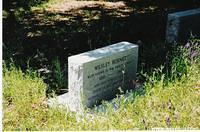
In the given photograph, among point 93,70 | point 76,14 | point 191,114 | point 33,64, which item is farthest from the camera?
point 76,14

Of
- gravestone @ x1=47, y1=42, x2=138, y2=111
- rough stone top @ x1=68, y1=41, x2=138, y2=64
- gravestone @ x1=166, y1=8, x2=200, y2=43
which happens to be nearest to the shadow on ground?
gravestone @ x1=166, y1=8, x2=200, y2=43

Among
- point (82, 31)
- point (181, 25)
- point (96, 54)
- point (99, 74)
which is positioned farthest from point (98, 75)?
point (82, 31)

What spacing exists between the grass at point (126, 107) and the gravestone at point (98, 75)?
1.01 ft

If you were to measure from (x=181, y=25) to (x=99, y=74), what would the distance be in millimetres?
3231

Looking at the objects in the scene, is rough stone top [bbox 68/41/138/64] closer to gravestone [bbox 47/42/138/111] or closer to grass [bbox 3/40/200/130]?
gravestone [bbox 47/42/138/111]

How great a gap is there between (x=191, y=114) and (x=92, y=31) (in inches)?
195

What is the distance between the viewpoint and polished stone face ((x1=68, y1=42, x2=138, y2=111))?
20.2ft

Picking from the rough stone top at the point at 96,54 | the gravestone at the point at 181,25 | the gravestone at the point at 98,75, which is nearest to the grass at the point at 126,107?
the gravestone at the point at 98,75

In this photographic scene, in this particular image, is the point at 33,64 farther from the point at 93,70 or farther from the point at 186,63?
the point at 186,63

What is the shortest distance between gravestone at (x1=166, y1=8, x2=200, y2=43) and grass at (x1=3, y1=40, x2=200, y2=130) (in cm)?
190

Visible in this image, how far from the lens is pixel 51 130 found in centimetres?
550

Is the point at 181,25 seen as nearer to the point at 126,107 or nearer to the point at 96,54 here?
the point at 96,54

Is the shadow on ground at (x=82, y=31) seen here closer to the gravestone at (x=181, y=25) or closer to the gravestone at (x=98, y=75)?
the gravestone at (x=181, y=25)

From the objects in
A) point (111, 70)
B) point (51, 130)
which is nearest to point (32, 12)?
point (111, 70)
